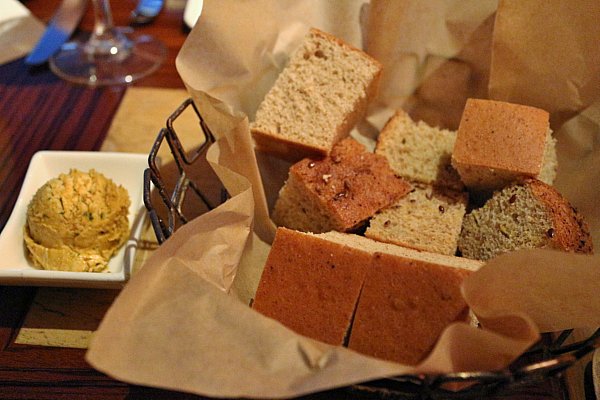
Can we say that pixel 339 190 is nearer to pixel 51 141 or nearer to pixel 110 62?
pixel 51 141

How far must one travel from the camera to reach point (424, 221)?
4.62 feet

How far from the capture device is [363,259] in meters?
1.09

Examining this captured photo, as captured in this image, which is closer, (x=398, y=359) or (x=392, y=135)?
(x=398, y=359)

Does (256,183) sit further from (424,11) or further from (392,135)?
(424,11)

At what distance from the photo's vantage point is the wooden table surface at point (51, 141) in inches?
46.1

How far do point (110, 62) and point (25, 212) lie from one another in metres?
1.03

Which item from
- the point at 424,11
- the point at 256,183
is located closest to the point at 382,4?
the point at 424,11

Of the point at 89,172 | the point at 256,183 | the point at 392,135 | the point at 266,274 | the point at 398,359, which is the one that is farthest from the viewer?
the point at 392,135

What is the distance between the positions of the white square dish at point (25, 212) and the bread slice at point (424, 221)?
612mm

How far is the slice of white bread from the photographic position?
103 cm

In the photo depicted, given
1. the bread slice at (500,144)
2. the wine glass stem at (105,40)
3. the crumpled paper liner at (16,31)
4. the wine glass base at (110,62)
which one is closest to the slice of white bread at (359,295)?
the bread slice at (500,144)

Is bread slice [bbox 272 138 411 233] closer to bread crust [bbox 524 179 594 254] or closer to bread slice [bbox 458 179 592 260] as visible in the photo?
bread slice [bbox 458 179 592 260]

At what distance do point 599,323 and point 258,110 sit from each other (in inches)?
38.1

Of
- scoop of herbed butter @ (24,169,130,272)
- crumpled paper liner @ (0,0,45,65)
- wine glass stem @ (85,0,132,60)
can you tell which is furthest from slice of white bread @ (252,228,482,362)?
crumpled paper liner @ (0,0,45,65)
